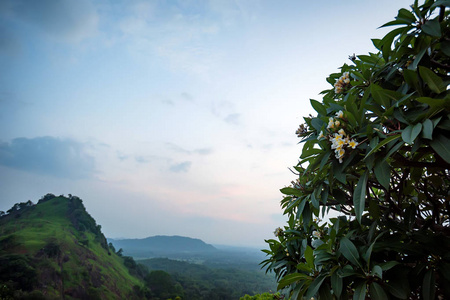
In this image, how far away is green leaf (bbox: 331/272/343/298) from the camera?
108cm

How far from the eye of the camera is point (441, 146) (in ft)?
2.76

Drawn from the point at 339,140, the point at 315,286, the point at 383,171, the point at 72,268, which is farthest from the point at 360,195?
the point at 72,268

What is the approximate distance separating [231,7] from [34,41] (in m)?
10.3

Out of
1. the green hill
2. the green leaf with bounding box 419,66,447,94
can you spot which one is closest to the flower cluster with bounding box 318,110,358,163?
the green leaf with bounding box 419,66,447,94

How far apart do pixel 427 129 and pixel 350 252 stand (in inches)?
25.0

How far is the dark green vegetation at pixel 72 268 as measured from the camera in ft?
54.6

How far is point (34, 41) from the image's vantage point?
1062 centimetres

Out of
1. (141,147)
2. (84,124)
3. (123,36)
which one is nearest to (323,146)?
(123,36)

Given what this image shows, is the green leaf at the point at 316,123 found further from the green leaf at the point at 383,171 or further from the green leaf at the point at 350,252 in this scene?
the green leaf at the point at 350,252

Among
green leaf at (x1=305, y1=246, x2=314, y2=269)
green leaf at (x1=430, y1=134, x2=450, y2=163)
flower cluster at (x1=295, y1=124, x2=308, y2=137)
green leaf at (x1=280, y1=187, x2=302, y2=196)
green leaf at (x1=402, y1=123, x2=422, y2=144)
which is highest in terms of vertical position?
flower cluster at (x1=295, y1=124, x2=308, y2=137)

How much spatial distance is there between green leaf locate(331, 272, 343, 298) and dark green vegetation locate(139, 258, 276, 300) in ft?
82.8

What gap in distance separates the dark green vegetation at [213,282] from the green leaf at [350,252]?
82.9 feet

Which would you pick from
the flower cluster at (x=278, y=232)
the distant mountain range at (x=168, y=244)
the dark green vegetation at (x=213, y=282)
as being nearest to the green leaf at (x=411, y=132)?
the flower cluster at (x=278, y=232)

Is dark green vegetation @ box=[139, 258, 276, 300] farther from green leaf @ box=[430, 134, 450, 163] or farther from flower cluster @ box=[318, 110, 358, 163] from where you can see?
green leaf @ box=[430, 134, 450, 163]
